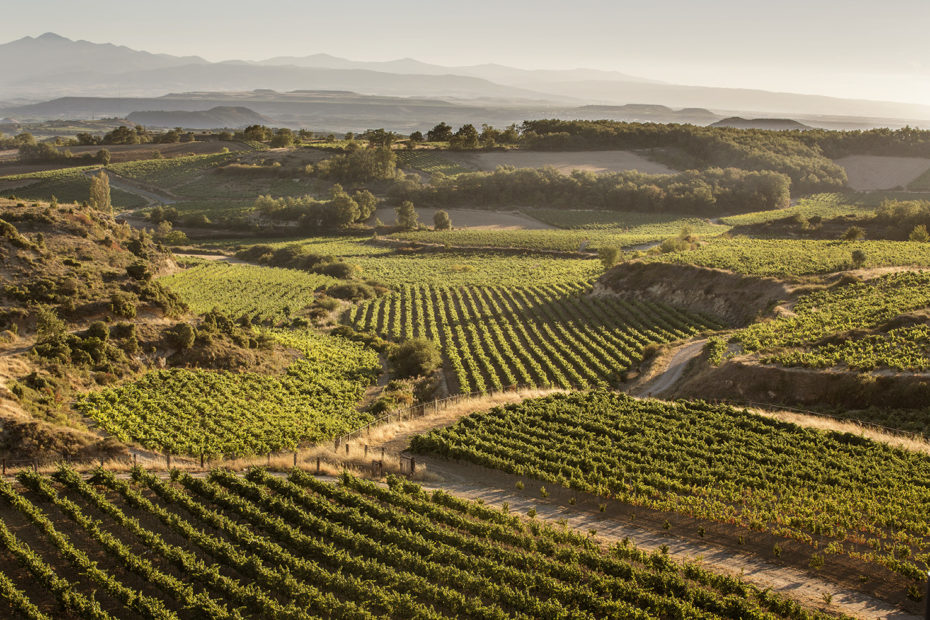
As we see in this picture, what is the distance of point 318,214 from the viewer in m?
126

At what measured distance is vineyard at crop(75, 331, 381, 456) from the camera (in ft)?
102

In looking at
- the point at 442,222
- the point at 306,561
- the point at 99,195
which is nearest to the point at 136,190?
the point at 99,195

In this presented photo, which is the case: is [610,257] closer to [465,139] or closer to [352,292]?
[352,292]

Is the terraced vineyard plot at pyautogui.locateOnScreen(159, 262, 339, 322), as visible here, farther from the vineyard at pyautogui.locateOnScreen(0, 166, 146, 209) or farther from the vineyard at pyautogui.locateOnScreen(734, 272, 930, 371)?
the vineyard at pyautogui.locateOnScreen(0, 166, 146, 209)

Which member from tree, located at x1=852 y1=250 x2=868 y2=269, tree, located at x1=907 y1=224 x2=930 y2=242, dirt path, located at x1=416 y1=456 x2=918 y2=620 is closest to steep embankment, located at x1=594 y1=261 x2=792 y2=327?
tree, located at x1=852 y1=250 x2=868 y2=269

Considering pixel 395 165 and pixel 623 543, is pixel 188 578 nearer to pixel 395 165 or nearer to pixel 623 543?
pixel 623 543

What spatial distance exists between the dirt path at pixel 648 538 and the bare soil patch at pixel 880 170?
6197 inches

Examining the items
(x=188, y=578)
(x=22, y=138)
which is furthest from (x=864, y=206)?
(x=22, y=138)

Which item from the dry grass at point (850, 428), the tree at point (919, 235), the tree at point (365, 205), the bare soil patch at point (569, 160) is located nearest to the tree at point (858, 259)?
the tree at point (919, 235)

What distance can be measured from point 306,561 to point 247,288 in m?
60.6

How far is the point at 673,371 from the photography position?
145 ft

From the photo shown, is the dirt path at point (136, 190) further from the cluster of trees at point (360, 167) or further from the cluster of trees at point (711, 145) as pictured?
the cluster of trees at point (711, 145)

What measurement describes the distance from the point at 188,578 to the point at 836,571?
19767mm

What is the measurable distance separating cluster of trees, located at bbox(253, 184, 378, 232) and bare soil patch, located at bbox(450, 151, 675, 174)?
49.9m
